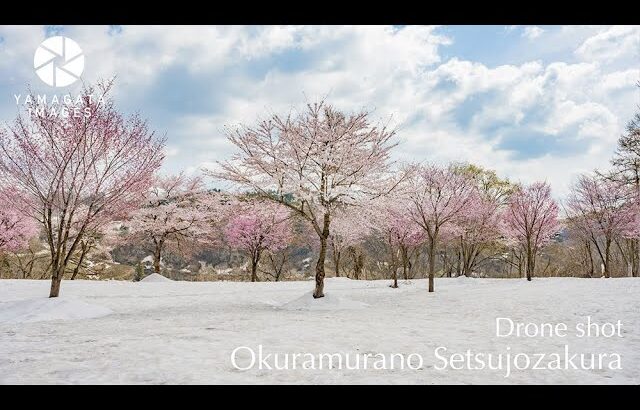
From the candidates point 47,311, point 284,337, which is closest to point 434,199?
point 284,337

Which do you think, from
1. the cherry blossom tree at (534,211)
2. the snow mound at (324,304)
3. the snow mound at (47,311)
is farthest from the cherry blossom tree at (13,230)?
the cherry blossom tree at (534,211)

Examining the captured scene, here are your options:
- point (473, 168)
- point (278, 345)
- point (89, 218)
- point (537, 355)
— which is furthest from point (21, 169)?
point (473, 168)

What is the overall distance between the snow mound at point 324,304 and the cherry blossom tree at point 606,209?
63.3 feet

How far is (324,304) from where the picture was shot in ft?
42.4

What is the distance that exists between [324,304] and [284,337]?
580 cm

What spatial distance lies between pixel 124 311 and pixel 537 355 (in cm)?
967

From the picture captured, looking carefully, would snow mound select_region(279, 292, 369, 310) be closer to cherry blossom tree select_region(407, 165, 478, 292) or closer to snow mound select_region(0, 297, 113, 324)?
snow mound select_region(0, 297, 113, 324)

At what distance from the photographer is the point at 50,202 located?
11492 mm

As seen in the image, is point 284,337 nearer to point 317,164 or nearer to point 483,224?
point 317,164

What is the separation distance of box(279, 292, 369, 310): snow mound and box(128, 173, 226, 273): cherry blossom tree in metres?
15.0

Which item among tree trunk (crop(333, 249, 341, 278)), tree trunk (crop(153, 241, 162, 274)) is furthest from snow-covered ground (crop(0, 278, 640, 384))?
tree trunk (crop(333, 249, 341, 278))

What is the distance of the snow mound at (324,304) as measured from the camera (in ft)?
41.5
